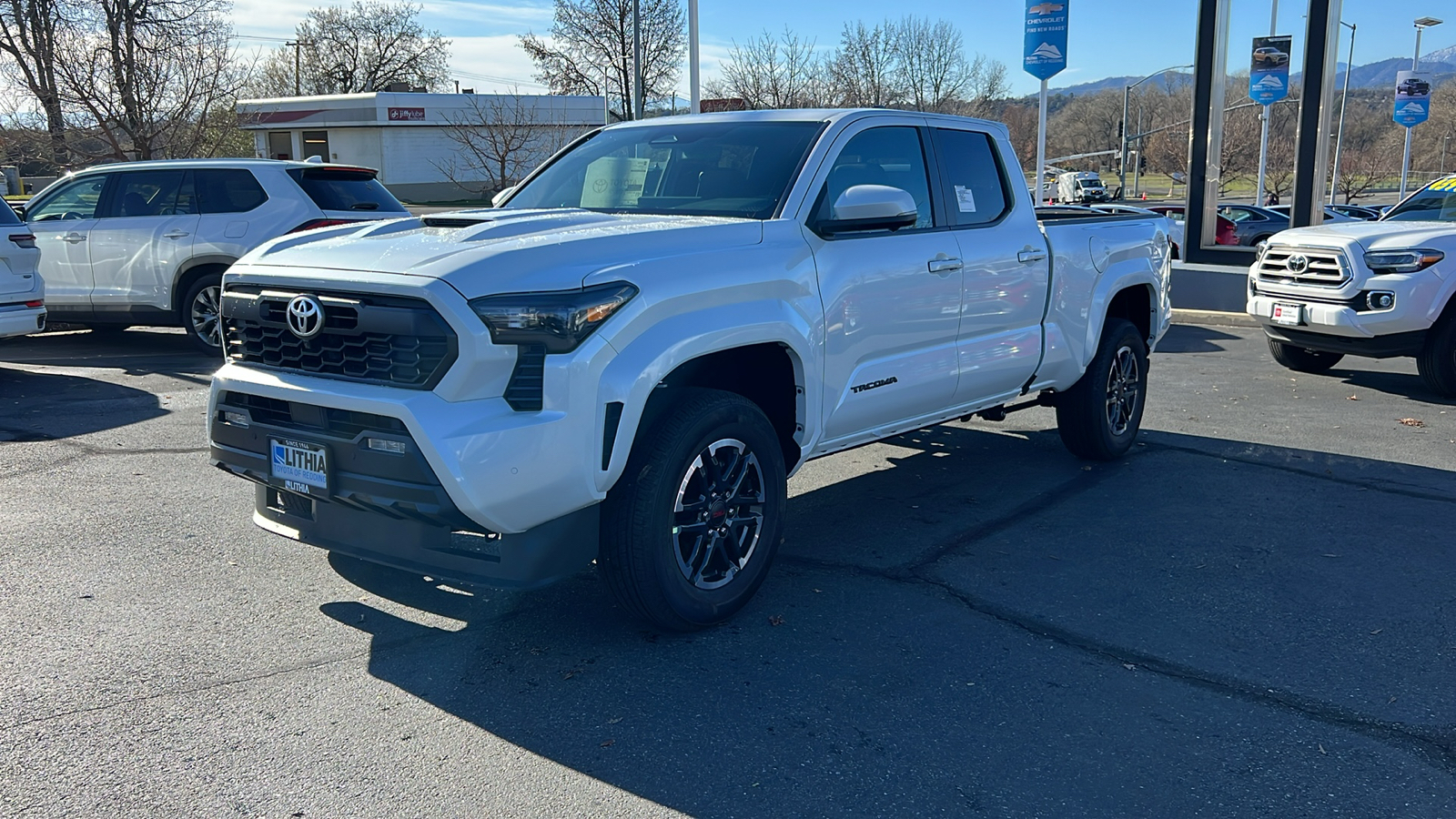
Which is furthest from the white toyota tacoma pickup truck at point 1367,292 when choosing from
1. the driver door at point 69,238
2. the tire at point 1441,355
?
the driver door at point 69,238

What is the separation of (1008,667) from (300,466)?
258cm

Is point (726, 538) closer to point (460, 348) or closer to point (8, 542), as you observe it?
point (460, 348)

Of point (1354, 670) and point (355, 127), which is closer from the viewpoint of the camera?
point (1354, 670)


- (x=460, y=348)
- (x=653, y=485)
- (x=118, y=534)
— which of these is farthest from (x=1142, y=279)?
(x=118, y=534)

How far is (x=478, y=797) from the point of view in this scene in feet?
10.4

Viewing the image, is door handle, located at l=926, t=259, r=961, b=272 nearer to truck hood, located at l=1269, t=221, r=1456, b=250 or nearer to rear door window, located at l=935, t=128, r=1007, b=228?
rear door window, located at l=935, t=128, r=1007, b=228

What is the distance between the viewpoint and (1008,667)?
160 inches

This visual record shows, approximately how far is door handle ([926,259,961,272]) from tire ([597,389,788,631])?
136cm

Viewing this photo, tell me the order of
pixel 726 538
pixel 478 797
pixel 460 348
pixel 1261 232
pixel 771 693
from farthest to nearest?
pixel 1261 232, pixel 726 538, pixel 771 693, pixel 460 348, pixel 478 797

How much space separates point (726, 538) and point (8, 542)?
347 centimetres

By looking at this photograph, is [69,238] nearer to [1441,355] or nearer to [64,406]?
[64,406]

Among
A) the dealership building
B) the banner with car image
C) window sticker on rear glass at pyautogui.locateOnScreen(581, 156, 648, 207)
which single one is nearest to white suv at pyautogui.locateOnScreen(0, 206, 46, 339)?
window sticker on rear glass at pyautogui.locateOnScreen(581, 156, 648, 207)

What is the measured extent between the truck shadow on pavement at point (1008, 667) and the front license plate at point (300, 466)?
68 cm

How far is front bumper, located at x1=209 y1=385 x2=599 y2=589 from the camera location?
3652 millimetres
